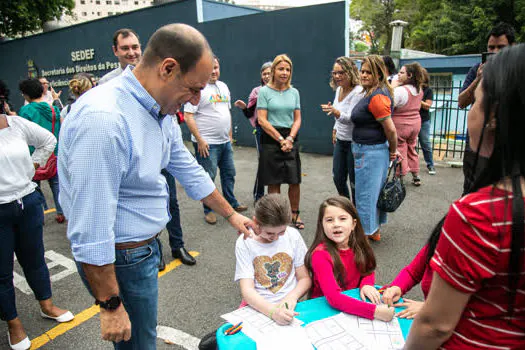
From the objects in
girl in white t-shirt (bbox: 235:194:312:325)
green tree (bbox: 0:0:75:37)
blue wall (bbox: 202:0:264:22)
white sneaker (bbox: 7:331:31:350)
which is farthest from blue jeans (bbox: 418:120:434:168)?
green tree (bbox: 0:0:75:37)

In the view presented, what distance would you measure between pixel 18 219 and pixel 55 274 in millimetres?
1462

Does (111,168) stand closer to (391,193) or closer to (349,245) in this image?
(349,245)

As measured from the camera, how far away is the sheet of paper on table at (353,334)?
1.62 m

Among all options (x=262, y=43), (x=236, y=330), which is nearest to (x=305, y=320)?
(x=236, y=330)

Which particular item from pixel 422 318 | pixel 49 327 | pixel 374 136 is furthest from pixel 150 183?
pixel 374 136

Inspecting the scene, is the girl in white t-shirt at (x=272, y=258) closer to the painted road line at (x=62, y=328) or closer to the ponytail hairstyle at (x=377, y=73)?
the painted road line at (x=62, y=328)

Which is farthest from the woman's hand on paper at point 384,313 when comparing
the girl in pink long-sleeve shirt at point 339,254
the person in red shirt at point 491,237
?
the person in red shirt at point 491,237

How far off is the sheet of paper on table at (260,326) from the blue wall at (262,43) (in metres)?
6.50

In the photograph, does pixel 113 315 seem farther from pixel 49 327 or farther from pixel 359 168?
pixel 359 168

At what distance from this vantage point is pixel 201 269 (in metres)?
3.68

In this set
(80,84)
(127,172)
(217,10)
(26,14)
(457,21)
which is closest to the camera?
(127,172)

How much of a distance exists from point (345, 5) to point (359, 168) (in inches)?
192

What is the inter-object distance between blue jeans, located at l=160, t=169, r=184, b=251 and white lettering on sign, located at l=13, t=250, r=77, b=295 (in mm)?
1055

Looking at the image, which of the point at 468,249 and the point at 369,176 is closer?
the point at 468,249
